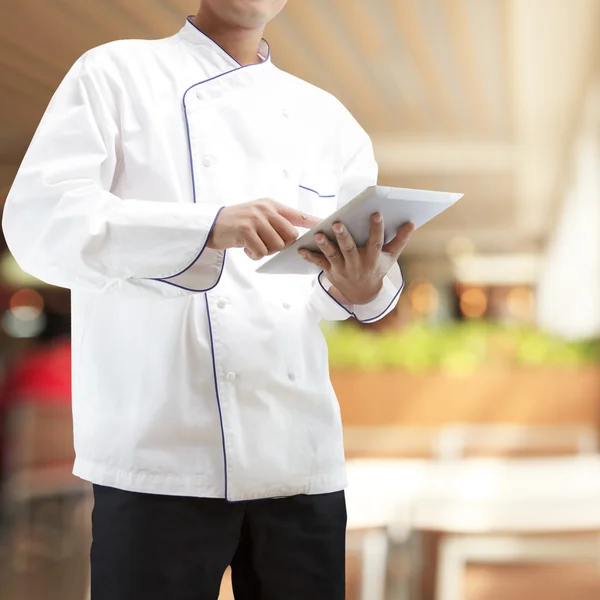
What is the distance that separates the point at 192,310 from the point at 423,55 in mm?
5554

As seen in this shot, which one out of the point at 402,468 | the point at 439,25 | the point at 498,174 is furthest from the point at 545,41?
the point at 498,174

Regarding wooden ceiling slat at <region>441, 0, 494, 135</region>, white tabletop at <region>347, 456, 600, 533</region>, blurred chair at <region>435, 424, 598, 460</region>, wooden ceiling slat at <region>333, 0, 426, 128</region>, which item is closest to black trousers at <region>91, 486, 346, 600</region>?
white tabletop at <region>347, 456, 600, 533</region>

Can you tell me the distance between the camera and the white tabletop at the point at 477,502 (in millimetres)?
2244

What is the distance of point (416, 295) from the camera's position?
83.3ft

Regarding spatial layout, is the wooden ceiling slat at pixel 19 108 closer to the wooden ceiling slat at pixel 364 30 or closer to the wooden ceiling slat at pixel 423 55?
the wooden ceiling slat at pixel 364 30

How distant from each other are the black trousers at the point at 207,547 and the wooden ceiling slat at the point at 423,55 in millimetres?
4582

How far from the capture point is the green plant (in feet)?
17.3

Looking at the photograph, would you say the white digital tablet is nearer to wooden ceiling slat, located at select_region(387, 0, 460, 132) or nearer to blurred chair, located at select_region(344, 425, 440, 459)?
blurred chair, located at select_region(344, 425, 440, 459)

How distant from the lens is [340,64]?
246 inches

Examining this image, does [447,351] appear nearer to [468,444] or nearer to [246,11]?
[468,444]

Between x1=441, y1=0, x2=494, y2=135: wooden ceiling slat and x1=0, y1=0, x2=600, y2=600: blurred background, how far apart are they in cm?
2

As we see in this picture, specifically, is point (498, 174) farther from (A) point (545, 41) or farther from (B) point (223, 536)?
(B) point (223, 536)

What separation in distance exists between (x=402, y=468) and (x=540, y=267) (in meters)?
21.5

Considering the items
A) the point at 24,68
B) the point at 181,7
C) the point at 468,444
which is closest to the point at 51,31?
the point at 24,68
